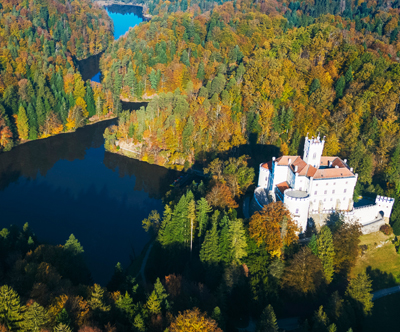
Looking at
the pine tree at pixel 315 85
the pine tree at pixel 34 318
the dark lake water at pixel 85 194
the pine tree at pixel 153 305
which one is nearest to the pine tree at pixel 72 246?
the dark lake water at pixel 85 194

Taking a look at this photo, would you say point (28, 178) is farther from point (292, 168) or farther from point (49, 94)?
point (292, 168)

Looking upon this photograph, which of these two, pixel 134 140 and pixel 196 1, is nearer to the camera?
pixel 134 140

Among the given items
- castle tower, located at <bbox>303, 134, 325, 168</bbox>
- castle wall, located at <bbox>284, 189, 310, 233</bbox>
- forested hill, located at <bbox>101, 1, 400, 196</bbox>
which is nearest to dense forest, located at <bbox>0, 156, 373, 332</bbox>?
castle wall, located at <bbox>284, 189, 310, 233</bbox>

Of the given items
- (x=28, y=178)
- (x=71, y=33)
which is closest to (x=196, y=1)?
(x=71, y=33)

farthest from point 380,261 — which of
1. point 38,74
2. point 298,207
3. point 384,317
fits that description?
point 38,74

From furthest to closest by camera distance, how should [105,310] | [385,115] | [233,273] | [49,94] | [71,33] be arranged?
[71,33], [49,94], [385,115], [233,273], [105,310]

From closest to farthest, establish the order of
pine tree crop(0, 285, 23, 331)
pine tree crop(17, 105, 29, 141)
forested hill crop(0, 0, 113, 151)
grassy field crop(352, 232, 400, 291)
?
1. pine tree crop(0, 285, 23, 331)
2. grassy field crop(352, 232, 400, 291)
3. pine tree crop(17, 105, 29, 141)
4. forested hill crop(0, 0, 113, 151)

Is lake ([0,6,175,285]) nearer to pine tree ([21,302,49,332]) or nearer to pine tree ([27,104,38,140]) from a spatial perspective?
pine tree ([27,104,38,140])
